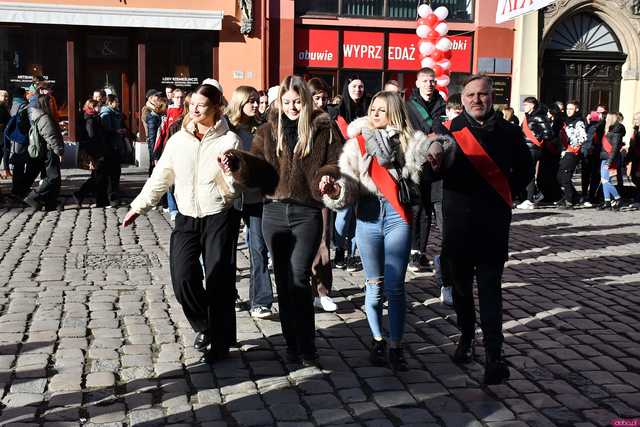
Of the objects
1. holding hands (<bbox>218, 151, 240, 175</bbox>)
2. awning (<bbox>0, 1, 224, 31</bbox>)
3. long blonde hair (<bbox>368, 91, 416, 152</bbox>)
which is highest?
awning (<bbox>0, 1, 224, 31</bbox>)

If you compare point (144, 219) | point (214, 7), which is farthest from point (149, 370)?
point (214, 7)

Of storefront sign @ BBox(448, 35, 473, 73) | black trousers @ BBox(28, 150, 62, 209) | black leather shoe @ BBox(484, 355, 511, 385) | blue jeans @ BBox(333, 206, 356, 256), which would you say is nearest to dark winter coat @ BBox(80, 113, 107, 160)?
black trousers @ BBox(28, 150, 62, 209)

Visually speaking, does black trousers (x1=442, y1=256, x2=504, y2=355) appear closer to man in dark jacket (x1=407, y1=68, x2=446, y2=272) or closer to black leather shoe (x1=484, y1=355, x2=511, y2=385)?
black leather shoe (x1=484, y1=355, x2=511, y2=385)

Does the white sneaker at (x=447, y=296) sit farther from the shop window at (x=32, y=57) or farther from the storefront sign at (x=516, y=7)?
the shop window at (x=32, y=57)

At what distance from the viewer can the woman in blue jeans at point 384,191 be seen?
5.47 metres

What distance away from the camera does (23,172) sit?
45.3 feet

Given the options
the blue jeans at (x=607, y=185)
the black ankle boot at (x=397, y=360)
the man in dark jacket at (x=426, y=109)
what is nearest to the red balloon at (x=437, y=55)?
the blue jeans at (x=607, y=185)

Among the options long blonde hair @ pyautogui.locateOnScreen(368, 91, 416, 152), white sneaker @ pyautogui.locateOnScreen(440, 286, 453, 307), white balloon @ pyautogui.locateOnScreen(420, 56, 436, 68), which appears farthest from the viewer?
white balloon @ pyautogui.locateOnScreen(420, 56, 436, 68)

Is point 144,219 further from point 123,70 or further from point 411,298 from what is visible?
point 123,70

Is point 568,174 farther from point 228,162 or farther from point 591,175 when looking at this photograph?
point 228,162

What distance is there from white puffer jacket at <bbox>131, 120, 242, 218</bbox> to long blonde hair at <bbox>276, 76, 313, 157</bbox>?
1.03 ft

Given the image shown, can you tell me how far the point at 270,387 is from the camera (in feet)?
17.2

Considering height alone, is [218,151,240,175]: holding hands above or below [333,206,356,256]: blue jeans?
above

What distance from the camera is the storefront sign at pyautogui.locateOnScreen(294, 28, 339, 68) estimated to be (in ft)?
72.0
